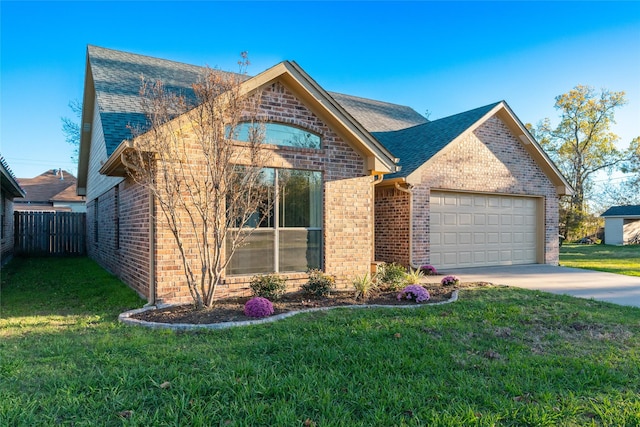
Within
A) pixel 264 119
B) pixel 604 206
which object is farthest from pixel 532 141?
pixel 604 206

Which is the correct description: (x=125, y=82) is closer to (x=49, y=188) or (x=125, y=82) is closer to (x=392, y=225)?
(x=392, y=225)

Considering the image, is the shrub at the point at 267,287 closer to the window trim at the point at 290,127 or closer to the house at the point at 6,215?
the window trim at the point at 290,127

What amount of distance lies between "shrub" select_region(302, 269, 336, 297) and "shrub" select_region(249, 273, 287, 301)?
1.98 feet

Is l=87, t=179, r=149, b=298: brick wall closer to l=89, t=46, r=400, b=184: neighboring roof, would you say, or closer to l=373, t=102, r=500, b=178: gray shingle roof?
l=89, t=46, r=400, b=184: neighboring roof

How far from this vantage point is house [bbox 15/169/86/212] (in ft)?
103

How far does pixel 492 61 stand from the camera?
14.7 meters

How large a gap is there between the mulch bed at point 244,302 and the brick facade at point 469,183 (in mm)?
3130

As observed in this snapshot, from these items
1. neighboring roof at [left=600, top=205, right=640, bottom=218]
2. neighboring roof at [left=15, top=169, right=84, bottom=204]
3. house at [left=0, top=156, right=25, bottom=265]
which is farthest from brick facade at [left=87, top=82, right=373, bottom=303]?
neighboring roof at [left=600, top=205, right=640, bottom=218]

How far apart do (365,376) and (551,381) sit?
1818 mm

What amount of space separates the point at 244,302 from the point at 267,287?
49cm

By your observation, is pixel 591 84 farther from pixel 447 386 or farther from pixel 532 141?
pixel 447 386

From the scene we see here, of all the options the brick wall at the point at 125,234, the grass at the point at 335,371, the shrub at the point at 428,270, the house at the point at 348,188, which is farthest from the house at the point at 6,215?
the shrub at the point at 428,270

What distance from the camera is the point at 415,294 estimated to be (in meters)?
7.34

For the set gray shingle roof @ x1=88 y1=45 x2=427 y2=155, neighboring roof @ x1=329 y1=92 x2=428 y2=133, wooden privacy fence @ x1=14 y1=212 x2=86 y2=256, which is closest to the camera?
gray shingle roof @ x1=88 y1=45 x2=427 y2=155
